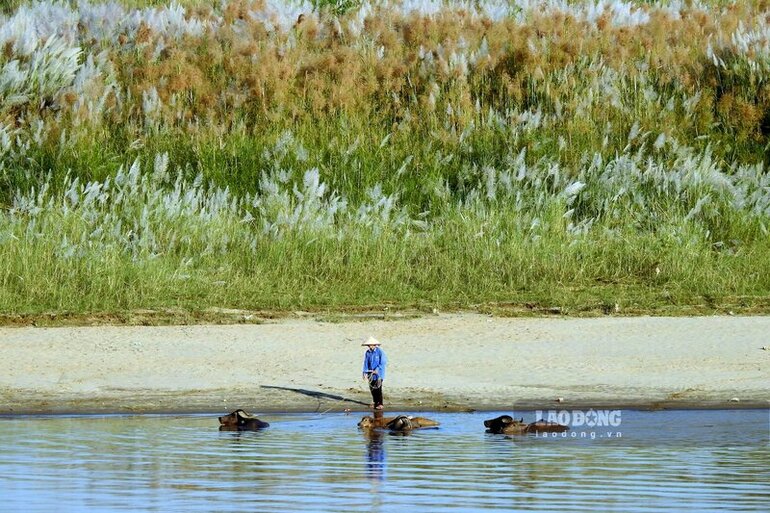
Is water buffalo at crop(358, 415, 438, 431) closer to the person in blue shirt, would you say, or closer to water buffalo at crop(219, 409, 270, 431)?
the person in blue shirt

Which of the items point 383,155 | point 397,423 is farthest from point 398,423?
point 383,155

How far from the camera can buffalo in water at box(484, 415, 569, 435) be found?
10031 millimetres

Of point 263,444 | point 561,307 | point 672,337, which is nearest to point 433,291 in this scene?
point 561,307

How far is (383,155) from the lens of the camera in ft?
63.6

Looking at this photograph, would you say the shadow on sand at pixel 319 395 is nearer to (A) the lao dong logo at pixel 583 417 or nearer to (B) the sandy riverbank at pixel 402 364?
(B) the sandy riverbank at pixel 402 364

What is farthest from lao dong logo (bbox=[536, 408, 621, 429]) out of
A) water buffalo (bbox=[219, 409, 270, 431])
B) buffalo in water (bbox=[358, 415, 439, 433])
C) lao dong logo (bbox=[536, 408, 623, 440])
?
water buffalo (bbox=[219, 409, 270, 431])

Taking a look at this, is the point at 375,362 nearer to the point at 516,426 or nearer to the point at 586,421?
the point at 516,426

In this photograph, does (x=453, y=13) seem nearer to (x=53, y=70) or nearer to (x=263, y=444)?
(x=53, y=70)

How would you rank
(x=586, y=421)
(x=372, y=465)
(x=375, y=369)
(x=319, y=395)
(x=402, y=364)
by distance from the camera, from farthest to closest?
(x=402, y=364)
(x=319, y=395)
(x=375, y=369)
(x=586, y=421)
(x=372, y=465)

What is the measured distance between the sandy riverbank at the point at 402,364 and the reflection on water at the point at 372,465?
474 mm

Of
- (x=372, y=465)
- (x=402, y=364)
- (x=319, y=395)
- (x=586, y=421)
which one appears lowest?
(x=372, y=465)

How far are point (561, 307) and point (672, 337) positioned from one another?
1733mm

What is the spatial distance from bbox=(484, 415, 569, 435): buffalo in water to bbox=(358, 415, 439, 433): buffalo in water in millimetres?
442

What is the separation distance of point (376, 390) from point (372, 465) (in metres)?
1.77
